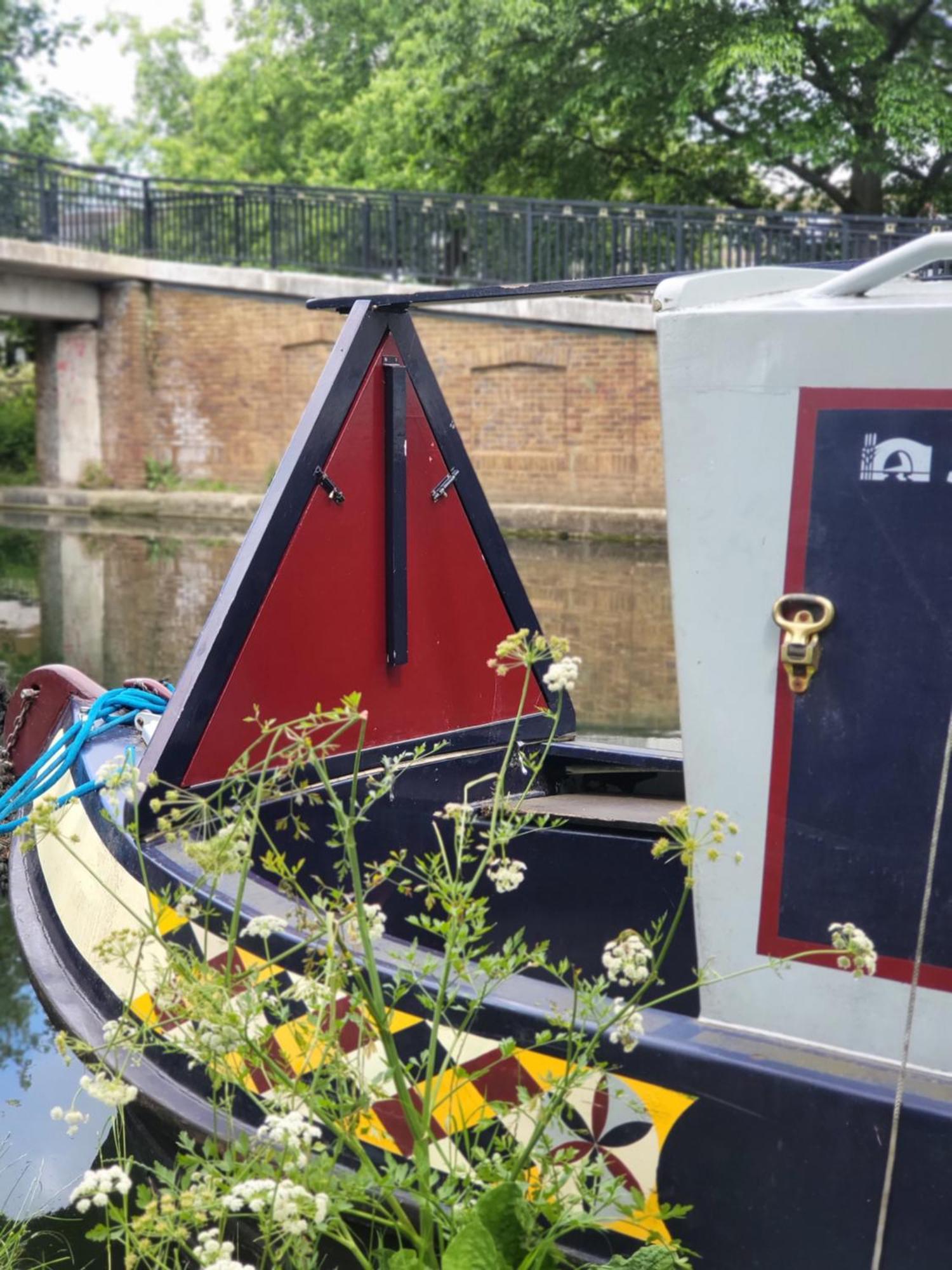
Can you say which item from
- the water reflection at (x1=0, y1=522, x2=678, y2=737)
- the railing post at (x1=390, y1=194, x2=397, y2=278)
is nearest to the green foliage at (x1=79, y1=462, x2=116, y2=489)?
the water reflection at (x1=0, y1=522, x2=678, y2=737)

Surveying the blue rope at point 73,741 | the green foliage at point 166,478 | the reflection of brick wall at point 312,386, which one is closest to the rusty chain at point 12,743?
the blue rope at point 73,741

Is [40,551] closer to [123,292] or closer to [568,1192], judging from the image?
[123,292]

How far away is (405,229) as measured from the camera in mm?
20734

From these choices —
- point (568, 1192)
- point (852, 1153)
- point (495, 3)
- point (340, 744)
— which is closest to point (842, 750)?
point (852, 1153)

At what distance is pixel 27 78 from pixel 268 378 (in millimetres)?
13475

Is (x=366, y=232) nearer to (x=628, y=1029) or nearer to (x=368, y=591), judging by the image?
(x=368, y=591)

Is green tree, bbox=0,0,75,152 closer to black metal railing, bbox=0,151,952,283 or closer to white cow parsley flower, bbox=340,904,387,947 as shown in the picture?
black metal railing, bbox=0,151,952,283

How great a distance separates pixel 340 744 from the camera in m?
3.16

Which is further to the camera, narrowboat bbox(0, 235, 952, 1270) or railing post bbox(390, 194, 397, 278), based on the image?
railing post bbox(390, 194, 397, 278)

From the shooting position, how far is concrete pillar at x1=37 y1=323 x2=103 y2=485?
74.0ft

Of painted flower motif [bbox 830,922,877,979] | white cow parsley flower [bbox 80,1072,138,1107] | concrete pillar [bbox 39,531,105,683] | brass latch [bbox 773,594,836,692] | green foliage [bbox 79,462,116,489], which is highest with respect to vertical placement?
brass latch [bbox 773,594,836,692]

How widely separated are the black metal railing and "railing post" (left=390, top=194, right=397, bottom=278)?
23 millimetres

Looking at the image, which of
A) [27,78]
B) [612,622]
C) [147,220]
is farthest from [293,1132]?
[27,78]

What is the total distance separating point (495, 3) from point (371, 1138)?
21.1 m
